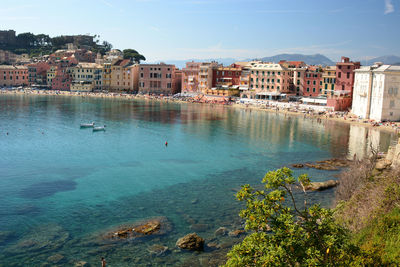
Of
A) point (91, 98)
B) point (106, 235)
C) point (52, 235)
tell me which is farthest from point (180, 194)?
point (91, 98)

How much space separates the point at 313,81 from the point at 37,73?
92240 mm

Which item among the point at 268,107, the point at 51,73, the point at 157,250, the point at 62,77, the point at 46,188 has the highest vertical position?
the point at 51,73

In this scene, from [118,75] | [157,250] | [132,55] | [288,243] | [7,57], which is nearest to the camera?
[288,243]

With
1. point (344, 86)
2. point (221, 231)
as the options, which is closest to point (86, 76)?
point (344, 86)

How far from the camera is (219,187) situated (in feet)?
92.5

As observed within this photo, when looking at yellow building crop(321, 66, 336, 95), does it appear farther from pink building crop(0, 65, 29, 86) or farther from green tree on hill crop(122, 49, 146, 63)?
pink building crop(0, 65, 29, 86)

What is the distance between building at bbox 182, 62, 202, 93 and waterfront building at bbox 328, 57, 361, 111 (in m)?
41.4

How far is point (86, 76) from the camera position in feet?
398

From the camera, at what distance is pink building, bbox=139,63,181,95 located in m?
113

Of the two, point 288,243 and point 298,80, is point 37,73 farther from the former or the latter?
point 288,243

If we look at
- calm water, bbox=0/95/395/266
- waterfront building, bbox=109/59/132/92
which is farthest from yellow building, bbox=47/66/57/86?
calm water, bbox=0/95/395/266

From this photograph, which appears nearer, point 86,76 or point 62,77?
point 86,76

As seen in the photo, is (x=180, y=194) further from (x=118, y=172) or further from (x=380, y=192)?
(x=380, y=192)

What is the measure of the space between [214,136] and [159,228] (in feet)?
104
